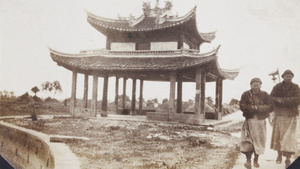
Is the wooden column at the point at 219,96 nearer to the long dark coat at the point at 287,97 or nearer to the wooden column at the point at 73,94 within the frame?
the long dark coat at the point at 287,97

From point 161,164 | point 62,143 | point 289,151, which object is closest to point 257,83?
point 289,151

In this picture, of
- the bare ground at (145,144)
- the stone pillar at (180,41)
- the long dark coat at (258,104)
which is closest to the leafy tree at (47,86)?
the bare ground at (145,144)

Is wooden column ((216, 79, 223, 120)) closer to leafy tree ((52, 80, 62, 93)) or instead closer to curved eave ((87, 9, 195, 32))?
curved eave ((87, 9, 195, 32))

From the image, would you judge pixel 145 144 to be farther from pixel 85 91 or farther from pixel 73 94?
pixel 85 91

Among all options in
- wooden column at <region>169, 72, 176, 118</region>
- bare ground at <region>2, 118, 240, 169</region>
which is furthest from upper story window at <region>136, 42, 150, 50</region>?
bare ground at <region>2, 118, 240, 169</region>

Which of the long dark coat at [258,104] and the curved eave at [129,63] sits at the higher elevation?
the curved eave at [129,63]

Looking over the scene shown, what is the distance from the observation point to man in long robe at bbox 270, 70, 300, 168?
5.07m

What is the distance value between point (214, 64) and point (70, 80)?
409cm

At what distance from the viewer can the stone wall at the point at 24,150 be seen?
637 centimetres

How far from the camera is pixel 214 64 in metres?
7.50

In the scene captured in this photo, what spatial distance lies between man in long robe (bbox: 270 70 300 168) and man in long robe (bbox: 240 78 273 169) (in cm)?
36

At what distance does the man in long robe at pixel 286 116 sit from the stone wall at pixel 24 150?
449 cm

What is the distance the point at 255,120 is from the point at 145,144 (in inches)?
89.5

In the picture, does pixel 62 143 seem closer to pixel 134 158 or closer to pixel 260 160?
pixel 134 158
